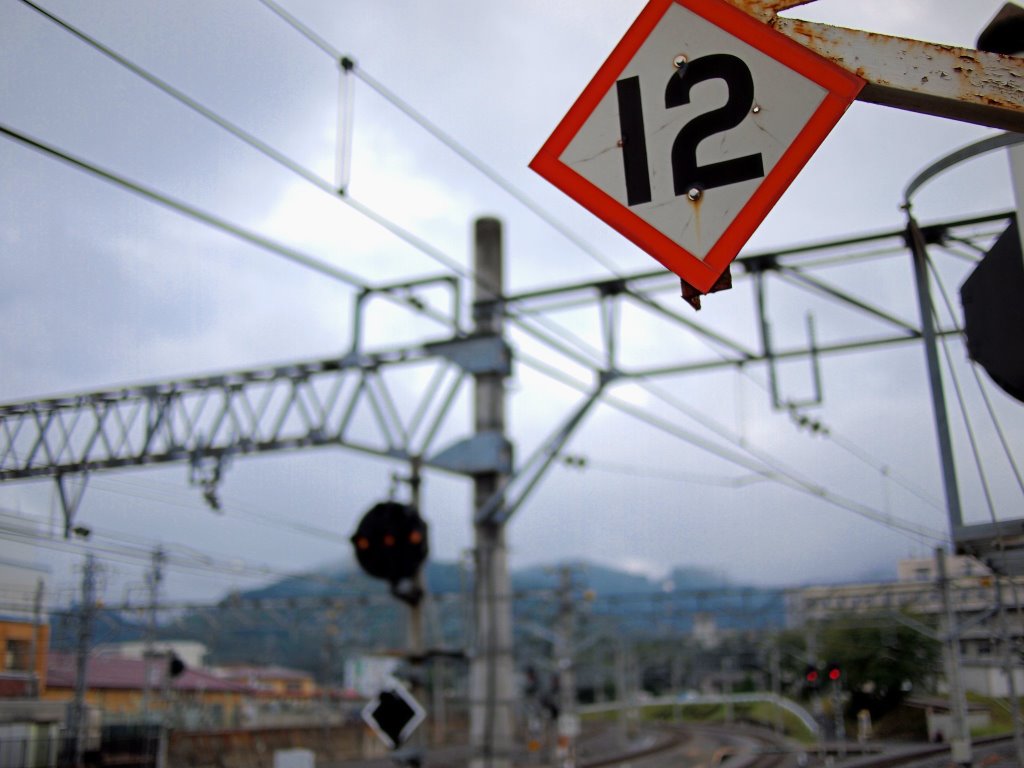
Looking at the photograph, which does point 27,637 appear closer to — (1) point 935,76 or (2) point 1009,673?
(2) point 1009,673

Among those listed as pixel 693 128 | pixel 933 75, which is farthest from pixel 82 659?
pixel 933 75

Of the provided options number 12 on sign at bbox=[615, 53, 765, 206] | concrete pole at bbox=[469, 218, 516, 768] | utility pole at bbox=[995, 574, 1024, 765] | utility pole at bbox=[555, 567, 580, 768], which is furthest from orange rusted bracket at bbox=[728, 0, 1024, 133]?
utility pole at bbox=[555, 567, 580, 768]

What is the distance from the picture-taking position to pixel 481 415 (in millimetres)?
11664

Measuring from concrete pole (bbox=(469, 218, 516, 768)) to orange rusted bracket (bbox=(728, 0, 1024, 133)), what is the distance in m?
8.81

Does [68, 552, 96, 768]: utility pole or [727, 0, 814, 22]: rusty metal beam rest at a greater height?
[727, 0, 814, 22]: rusty metal beam

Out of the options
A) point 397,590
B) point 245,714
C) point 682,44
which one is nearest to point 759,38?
point 682,44

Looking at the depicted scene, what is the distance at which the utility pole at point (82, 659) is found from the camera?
79.5ft

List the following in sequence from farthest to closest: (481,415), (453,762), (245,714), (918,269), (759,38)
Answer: (245,714)
(453,762)
(481,415)
(918,269)
(759,38)

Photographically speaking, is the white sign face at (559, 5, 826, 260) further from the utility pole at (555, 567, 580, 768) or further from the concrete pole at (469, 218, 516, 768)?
the utility pole at (555, 567, 580, 768)

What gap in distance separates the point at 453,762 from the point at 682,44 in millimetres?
33209

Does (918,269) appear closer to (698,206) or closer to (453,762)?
(698,206)

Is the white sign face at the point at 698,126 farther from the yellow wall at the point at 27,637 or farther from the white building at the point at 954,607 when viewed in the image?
the yellow wall at the point at 27,637

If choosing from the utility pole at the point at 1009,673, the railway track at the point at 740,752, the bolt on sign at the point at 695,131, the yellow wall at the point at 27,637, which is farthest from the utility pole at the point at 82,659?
the bolt on sign at the point at 695,131

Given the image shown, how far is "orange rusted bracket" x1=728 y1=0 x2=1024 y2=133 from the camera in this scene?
8.68 feet
